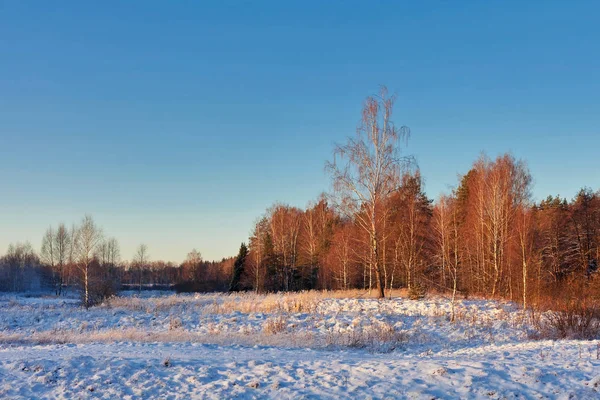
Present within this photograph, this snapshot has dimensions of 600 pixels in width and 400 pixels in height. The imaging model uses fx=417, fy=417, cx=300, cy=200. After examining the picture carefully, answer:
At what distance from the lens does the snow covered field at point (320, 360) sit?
24.2 ft

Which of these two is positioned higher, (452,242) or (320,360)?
(452,242)

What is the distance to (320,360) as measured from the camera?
9.05 meters

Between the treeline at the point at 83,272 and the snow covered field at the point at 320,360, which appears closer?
the snow covered field at the point at 320,360

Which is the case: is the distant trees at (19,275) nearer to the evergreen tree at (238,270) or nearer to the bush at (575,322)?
the evergreen tree at (238,270)

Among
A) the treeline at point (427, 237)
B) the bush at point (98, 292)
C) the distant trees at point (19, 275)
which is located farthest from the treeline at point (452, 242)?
the distant trees at point (19, 275)

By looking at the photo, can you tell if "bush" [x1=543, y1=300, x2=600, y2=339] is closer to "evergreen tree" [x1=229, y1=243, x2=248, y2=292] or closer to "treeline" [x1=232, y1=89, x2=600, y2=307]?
"treeline" [x1=232, y1=89, x2=600, y2=307]

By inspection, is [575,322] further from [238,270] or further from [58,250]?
[58,250]

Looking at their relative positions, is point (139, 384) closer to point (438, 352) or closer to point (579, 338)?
point (438, 352)

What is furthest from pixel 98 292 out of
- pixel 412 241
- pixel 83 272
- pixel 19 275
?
pixel 19 275

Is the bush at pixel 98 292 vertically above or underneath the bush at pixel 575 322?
underneath

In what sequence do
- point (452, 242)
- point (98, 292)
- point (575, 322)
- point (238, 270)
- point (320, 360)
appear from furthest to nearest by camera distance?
point (238, 270) → point (452, 242) → point (98, 292) → point (575, 322) → point (320, 360)

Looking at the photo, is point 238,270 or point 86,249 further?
point 238,270

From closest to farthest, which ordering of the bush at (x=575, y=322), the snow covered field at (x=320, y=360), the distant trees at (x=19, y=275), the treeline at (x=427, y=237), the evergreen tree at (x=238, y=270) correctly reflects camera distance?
the snow covered field at (x=320, y=360)
the bush at (x=575, y=322)
the treeline at (x=427, y=237)
the evergreen tree at (x=238, y=270)
the distant trees at (x=19, y=275)

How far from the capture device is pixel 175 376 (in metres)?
8.05
